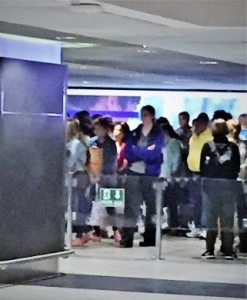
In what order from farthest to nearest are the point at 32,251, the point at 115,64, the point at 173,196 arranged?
the point at 115,64 < the point at 173,196 < the point at 32,251

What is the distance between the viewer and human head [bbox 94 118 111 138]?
15.1m

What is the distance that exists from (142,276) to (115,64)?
17.7 ft

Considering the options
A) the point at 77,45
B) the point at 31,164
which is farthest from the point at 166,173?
the point at 31,164

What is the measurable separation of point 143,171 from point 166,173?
403mm

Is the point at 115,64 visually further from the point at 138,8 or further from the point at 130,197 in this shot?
the point at 138,8

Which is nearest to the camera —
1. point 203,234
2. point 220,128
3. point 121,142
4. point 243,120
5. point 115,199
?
point 220,128

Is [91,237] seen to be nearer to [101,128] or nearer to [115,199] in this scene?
[115,199]

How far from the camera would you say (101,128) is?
15.1 metres

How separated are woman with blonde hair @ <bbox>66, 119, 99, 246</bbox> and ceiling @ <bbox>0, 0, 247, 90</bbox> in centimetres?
122

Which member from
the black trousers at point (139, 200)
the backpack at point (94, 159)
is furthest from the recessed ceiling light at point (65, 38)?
the backpack at point (94, 159)

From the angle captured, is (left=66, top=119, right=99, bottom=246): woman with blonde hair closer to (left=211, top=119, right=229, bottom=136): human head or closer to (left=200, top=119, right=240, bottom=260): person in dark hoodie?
(left=200, top=119, right=240, bottom=260): person in dark hoodie

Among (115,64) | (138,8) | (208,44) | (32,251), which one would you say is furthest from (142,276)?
(115,64)

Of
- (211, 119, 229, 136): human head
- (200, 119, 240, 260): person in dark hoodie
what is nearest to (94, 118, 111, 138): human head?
(200, 119, 240, 260): person in dark hoodie

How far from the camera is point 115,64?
54.3 ft
